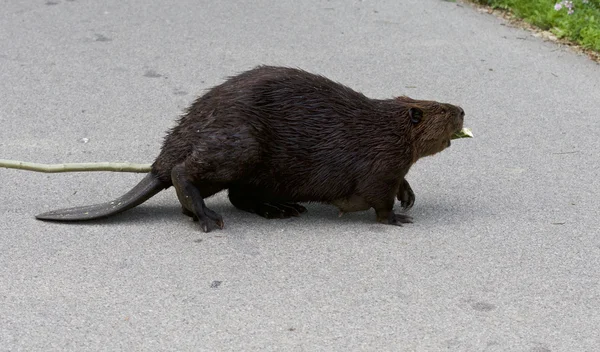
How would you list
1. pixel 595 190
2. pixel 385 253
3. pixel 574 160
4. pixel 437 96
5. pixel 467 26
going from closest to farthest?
pixel 385 253
pixel 595 190
pixel 574 160
pixel 437 96
pixel 467 26

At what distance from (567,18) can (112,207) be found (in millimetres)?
4674

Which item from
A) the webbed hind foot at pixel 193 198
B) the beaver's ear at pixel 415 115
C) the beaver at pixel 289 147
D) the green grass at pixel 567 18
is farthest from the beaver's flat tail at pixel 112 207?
the green grass at pixel 567 18

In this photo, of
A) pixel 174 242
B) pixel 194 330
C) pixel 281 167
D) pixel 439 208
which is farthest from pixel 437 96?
pixel 194 330

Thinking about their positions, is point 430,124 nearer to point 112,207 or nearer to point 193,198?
point 193,198

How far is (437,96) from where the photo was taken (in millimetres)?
7059

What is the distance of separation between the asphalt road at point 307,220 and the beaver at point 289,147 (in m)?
0.17

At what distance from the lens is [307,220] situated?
517 centimetres

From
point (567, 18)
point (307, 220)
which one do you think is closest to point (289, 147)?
point (307, 220)

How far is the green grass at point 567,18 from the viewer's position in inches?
309

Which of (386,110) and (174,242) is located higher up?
(386,110)

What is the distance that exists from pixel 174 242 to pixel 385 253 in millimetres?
1026

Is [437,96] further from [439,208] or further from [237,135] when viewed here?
[237,135]

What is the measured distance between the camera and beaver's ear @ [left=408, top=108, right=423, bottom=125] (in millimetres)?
5039

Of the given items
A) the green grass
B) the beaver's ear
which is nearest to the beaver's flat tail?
the beaver's ear
